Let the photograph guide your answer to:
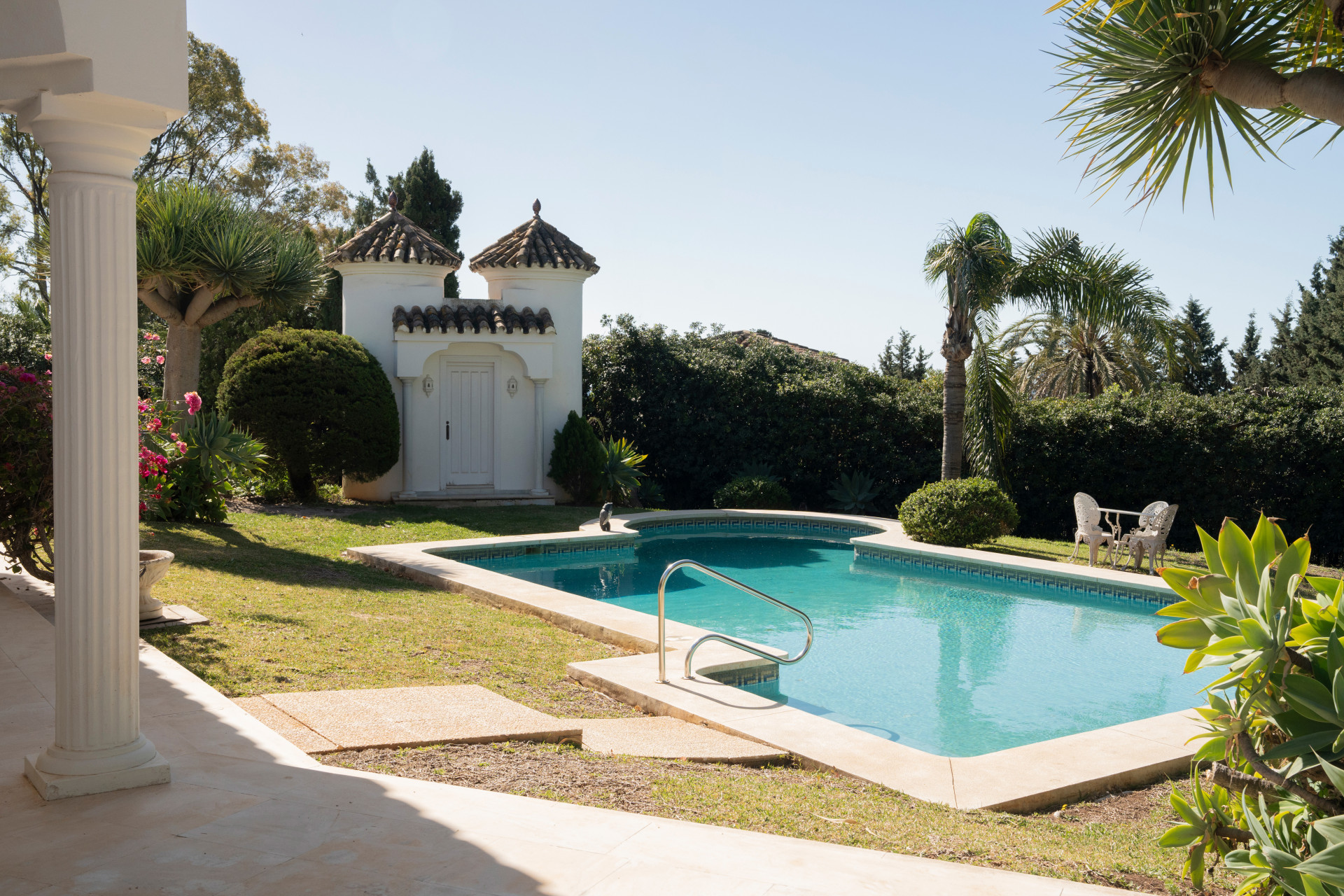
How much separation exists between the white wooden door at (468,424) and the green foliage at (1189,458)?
9.34 metres

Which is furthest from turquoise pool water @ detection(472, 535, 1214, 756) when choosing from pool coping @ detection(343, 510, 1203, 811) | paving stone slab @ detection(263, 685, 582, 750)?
paving stone slab @ detection(263, 685, 582, 750)

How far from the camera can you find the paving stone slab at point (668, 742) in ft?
16.6

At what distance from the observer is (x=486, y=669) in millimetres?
6613

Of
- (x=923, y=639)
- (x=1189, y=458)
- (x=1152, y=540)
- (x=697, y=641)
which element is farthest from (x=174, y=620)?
(x=1189, y=458)

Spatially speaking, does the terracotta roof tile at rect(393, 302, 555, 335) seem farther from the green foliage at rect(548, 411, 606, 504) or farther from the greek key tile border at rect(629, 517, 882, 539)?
the greek key tile border at rect(629, 517, 882, 539)

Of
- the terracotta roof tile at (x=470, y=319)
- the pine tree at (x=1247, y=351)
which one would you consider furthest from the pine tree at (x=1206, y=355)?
the terracotta roof tile at (x=470, y=319)

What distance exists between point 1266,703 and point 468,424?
620 inches

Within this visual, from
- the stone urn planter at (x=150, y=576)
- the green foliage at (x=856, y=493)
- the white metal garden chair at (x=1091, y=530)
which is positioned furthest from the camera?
the green foliage at (x=856, y=493)

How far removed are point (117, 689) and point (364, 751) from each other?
1281 mm

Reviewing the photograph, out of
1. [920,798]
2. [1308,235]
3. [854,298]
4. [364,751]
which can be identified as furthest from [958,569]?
[1308,235]

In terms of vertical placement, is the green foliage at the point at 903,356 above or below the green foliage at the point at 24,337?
above

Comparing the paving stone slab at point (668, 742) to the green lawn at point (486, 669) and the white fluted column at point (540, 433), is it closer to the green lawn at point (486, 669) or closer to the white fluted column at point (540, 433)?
the green lawn at point (486, 669)

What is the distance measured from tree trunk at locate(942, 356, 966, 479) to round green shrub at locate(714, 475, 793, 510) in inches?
144

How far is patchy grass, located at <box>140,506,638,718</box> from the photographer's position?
6.05 metres
